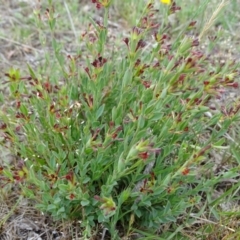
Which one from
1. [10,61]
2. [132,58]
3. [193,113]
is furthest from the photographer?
[10,61]

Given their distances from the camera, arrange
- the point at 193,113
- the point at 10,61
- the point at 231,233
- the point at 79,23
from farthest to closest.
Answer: the point at 79,23
the point at 10,61
the point at 231,233
the point at 193,113

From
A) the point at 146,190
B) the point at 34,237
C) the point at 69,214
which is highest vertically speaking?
the point at 146,190

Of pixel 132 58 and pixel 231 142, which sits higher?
pixel 132 58

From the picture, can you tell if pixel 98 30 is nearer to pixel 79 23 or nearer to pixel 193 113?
pixel 193 113

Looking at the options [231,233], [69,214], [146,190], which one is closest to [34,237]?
[69,214]

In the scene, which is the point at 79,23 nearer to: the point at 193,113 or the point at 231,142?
the point at 231,142

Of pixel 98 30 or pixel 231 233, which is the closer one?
pixel 98 30
